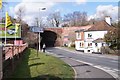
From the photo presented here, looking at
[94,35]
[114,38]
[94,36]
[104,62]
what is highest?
[94,35]

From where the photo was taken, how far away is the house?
73.5 metres

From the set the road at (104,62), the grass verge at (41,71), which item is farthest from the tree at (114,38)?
the grass verge at (41,71)

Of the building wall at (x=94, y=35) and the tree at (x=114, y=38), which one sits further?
A: the building wall at (x=94, y=35)

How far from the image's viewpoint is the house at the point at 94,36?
241 ft

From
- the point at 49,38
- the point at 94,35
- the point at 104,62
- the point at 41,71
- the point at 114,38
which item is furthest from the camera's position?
the point at 49,38

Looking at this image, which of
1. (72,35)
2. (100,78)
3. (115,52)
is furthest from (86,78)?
(72,35)

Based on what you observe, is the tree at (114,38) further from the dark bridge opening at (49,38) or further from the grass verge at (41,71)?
the dark bridge opening at (49,38)

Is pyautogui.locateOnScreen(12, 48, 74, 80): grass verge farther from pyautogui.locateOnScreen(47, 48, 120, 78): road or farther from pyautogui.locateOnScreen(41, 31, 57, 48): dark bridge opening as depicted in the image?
pyautogui.locateOnScreen(41, 31, 57, 48): dark bridge opening

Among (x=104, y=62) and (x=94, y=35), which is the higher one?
(x=94, y=35)

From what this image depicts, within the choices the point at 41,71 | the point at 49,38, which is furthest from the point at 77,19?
the point at 41,71

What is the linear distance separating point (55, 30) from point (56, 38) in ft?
10.4

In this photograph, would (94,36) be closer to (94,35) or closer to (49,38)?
(94,35)

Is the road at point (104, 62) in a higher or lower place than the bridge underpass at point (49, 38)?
lower

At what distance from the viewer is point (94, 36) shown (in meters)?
77.6
